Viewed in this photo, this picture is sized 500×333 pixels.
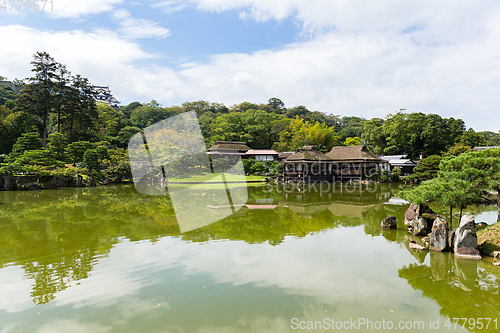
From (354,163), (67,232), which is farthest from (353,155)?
(67,232)

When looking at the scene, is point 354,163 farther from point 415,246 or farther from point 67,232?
point 67,232

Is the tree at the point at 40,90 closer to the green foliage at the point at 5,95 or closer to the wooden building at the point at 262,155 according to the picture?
the green foliage at the point at 5,95

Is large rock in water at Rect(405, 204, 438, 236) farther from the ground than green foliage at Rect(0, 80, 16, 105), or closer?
closer

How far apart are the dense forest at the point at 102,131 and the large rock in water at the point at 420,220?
25944 millimetres

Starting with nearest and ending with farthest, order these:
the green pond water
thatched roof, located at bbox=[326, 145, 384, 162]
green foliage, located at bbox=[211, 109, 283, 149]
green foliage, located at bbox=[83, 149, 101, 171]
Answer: the green pond water < green foliage, located at bbox=[83, 149, 101, 171] < thatched roof, located at bbox=[326, 145, 384, 162] < green foliage, located at bbox=[211, 109, 283, 149]

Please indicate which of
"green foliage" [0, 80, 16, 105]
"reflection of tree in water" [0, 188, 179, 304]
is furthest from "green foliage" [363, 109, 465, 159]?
"green foliage" [0, 80, 16, 105]

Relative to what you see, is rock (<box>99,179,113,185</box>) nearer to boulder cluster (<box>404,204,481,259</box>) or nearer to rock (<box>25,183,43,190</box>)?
rock (<box>25,183,43,190</box>)

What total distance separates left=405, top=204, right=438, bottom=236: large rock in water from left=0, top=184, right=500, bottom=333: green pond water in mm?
390

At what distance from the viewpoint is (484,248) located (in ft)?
25.1

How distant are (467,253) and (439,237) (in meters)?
0.73

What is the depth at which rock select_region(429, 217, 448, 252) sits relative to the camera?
25.5ft

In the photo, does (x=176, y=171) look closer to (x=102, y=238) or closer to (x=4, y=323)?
(x=102, y=238)
